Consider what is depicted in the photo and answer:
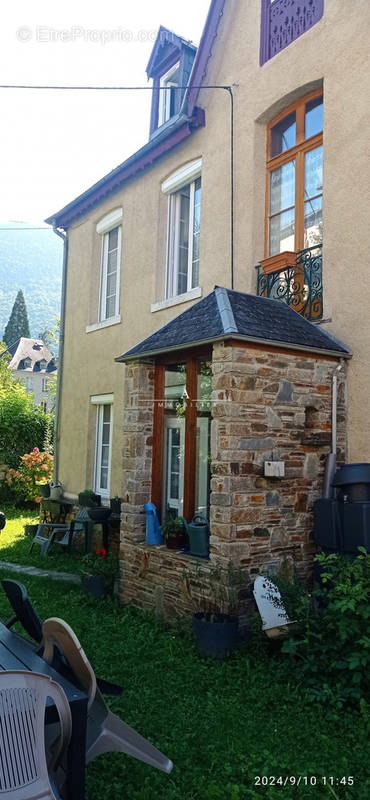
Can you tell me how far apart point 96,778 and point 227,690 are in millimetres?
1311

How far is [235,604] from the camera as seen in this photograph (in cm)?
480

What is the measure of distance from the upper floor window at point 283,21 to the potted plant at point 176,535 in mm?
5638

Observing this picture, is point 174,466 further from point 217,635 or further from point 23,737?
point 23,737

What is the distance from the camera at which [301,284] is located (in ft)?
20.7

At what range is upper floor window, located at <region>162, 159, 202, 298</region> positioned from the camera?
8398 mm

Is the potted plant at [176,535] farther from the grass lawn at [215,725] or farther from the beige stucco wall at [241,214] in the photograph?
the beige stucco wall at [241,214]

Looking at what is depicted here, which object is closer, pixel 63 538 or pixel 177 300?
pixel 177 300

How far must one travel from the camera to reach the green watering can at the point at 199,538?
5348 mm

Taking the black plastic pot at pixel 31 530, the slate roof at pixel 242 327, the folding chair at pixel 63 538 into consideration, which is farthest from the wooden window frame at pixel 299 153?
the black plastic pot at pixel 31 530

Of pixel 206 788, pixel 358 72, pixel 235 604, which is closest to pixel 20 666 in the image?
pixel 206 788

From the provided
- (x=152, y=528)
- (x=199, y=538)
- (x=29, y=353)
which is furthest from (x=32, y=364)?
Result: (x=199, y=538)

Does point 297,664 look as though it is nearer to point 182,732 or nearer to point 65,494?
point 182,732

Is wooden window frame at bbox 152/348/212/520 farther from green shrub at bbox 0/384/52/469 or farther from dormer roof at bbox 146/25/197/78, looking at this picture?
green shrub at bbox 0/384/52/469

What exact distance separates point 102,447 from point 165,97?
6.29 metres
